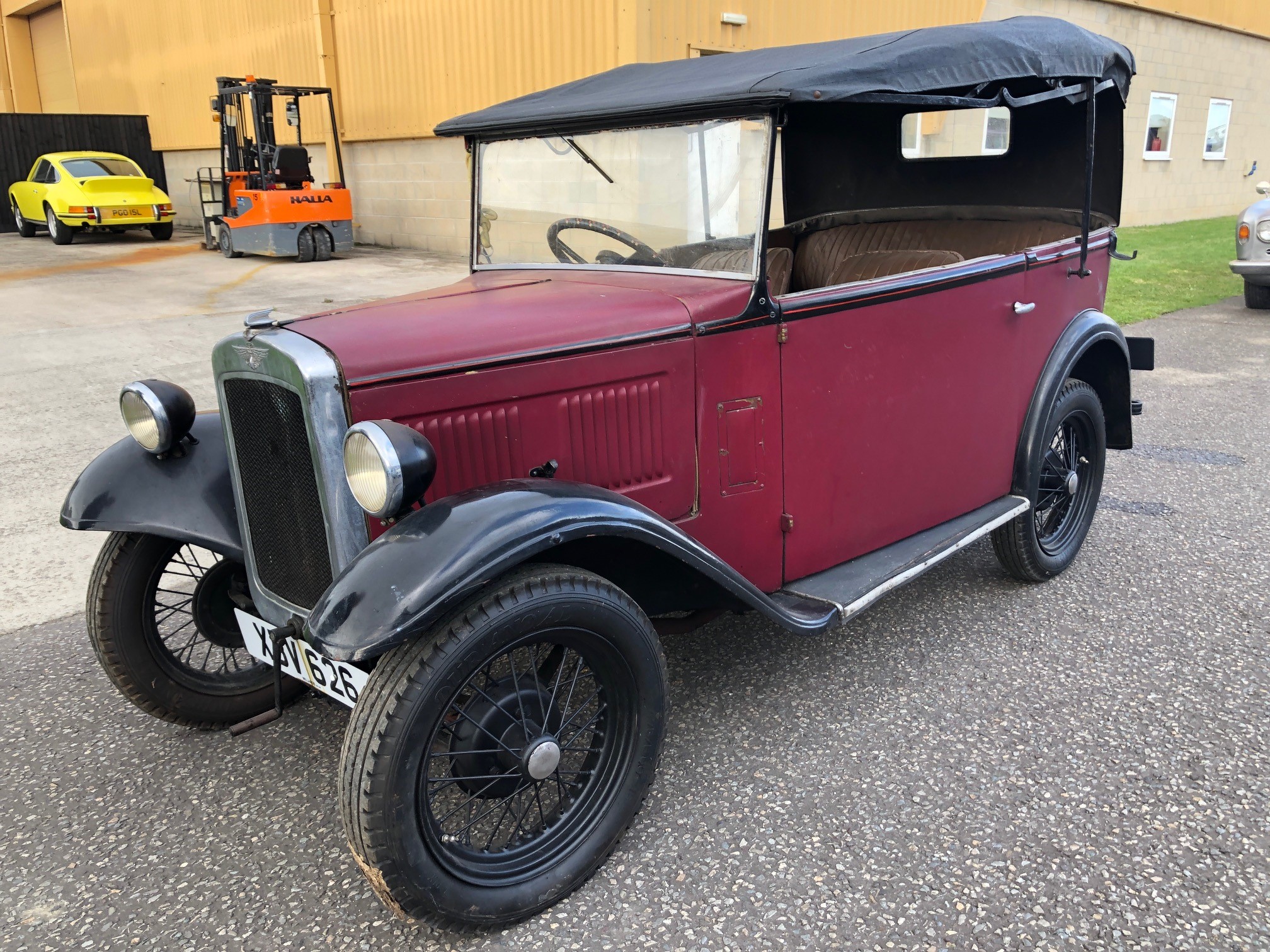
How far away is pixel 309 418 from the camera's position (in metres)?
2.07

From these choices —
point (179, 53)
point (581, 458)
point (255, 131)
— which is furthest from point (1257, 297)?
point (179, 53)

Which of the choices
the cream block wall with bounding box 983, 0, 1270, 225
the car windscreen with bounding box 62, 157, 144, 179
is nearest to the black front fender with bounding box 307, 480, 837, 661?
the cream block wall with bounding box 983, 0, 1270, 225

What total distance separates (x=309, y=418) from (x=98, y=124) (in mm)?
22755

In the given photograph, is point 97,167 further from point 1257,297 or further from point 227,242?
point 1257,297

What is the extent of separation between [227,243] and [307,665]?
14094 mm

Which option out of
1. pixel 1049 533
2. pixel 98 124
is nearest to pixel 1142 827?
pixel 1049 533

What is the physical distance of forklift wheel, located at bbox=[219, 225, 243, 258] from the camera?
14492 mm

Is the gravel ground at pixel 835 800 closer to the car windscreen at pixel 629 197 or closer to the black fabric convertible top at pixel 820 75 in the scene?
the car windscreen at pixel 629 197

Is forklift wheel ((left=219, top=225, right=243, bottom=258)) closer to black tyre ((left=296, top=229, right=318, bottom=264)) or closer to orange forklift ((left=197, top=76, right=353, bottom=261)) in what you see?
orange forklift ((left=197, top=76, right=353, bottom=261))

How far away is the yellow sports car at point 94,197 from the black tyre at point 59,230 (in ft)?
0.04

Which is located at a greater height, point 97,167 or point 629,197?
point 97,167

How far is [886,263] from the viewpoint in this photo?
138 inches

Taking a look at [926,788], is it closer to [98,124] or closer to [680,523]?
[680,523]

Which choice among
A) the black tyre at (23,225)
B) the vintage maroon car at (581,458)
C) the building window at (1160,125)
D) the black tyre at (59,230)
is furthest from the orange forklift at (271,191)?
the building window at (1160,125)
